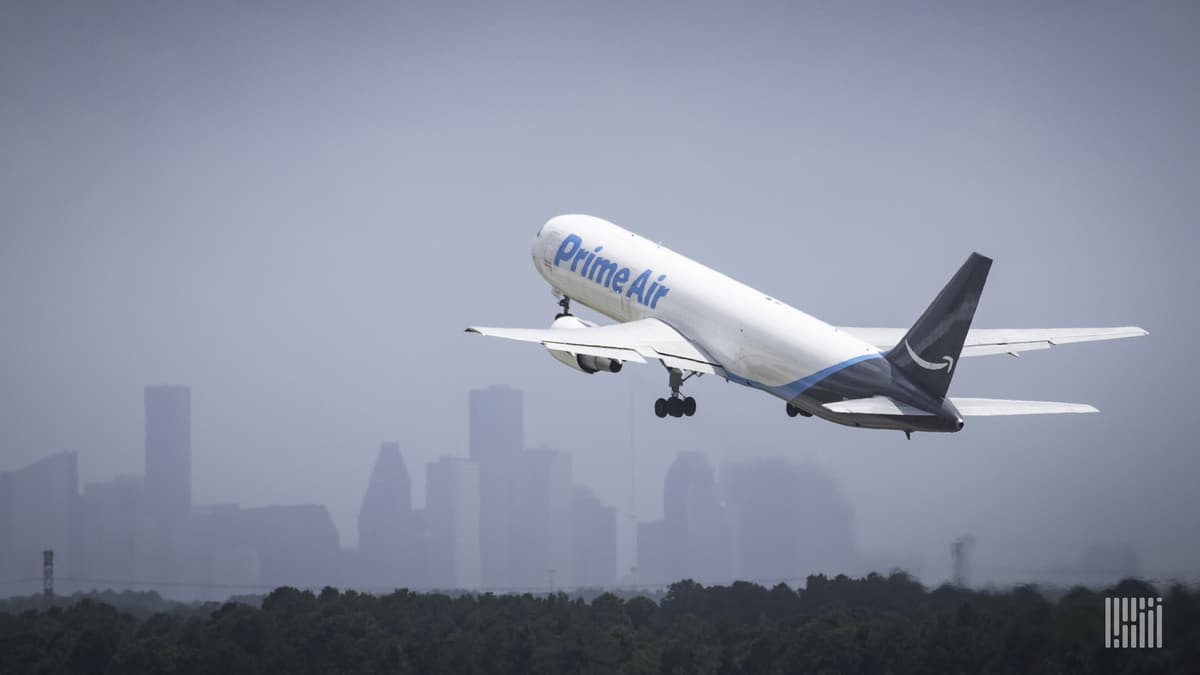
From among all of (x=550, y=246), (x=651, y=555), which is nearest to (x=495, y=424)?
(x=651, y=555)

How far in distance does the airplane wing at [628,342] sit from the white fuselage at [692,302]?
16.2 inches

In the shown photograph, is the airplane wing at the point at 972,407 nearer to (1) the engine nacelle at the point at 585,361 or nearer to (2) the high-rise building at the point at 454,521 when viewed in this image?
(1) the engine nacelle at the point at 585,361

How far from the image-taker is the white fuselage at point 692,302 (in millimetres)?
58750

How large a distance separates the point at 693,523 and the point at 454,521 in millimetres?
39522

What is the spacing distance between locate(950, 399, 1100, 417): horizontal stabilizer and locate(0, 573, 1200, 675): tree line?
15.3m

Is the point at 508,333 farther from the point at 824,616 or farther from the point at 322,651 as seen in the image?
the point at 322,651

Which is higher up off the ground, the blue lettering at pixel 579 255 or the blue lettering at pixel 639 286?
the blue lettering at pixel 579 255

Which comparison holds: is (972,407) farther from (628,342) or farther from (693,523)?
(693,523)

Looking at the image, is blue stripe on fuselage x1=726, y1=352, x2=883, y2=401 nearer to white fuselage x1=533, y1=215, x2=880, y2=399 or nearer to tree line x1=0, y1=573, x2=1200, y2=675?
white fuselage x1=533, y1=215, x2=880, y2=399

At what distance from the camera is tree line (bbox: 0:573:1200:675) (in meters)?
80.4

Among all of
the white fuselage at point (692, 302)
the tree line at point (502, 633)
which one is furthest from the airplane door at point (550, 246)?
the tree line at point (502, 633)

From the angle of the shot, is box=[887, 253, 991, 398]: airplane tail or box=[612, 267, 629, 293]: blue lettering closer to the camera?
box=[887, 253, 991, 398]: airplane tail

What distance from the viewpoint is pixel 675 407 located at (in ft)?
215

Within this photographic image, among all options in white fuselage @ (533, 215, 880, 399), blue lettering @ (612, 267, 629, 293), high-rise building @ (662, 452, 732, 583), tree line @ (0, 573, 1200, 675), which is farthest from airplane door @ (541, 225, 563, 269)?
high-rise building @ (662, 452, 732, 583)
